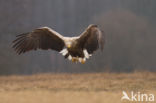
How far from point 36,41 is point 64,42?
88 cm

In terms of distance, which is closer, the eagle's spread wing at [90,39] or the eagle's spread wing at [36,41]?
the eagle's spread wing at [90,39]

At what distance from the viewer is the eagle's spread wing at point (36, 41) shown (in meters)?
7.73

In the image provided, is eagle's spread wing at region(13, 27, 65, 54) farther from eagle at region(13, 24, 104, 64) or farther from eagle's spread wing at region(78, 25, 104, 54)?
eagle's spread wing at region(78, 25, 104, 54)

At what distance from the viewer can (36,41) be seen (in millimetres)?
7855

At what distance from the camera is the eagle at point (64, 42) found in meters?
7.13

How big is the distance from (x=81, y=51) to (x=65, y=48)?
533mm

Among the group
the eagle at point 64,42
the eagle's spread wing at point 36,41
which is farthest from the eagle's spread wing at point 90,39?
the eagle's spread wing at point 36,41

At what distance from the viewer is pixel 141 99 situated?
18.7 ft

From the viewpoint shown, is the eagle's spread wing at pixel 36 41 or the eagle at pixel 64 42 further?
the eagle's spread wing at pixel 36 41

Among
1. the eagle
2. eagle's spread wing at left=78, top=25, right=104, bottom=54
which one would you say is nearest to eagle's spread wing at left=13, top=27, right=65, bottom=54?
the eagle

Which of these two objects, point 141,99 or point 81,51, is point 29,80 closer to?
point 81,51

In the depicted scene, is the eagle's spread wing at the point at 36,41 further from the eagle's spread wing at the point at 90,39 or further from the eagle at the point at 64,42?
the eagle's spread wing at the point at 90,39

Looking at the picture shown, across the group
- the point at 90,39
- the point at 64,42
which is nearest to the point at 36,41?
the point at 64,42

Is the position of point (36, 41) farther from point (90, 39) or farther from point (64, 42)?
point (90, 39)
